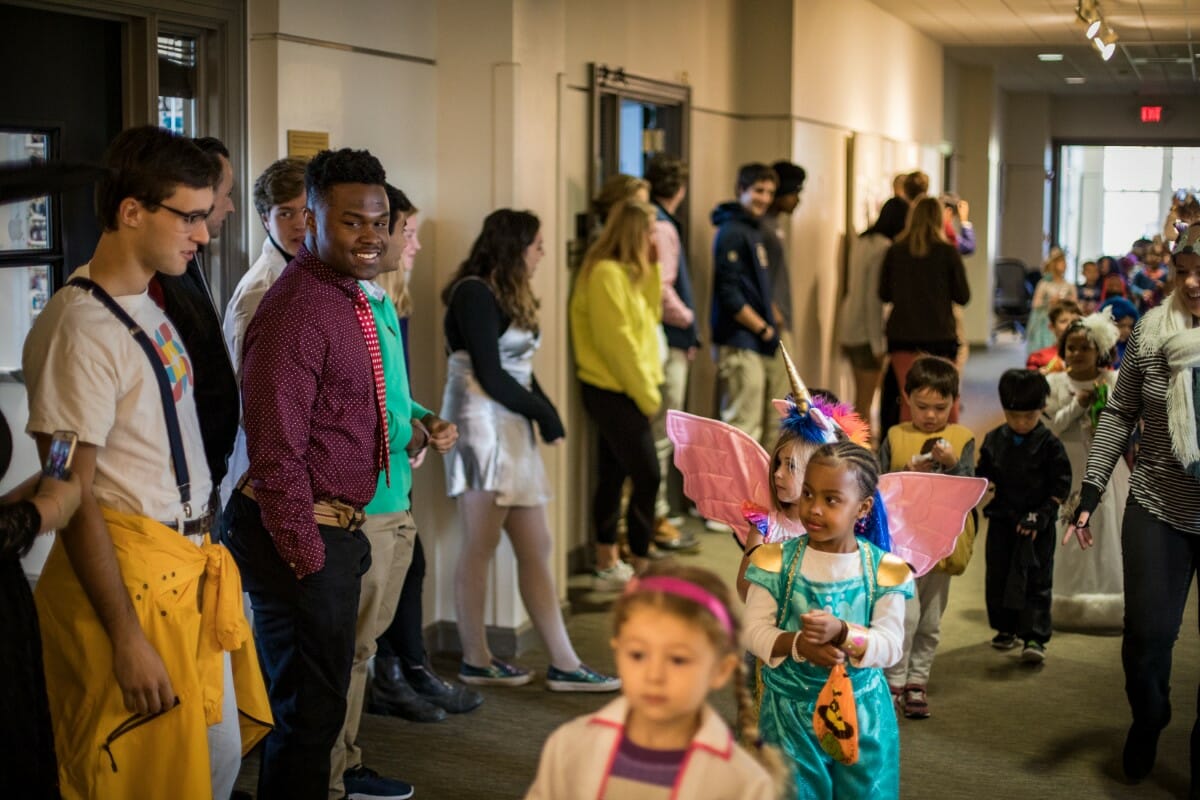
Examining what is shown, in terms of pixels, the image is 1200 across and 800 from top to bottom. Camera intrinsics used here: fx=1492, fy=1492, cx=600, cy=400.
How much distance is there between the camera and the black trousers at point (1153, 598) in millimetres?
3844

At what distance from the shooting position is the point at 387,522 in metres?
3.60

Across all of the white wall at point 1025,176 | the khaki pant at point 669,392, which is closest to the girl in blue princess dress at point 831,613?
the khaki pant at point 669,392

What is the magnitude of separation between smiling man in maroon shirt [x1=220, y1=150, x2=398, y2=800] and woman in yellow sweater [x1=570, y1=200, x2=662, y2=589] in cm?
258

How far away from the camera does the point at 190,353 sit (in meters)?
2.87

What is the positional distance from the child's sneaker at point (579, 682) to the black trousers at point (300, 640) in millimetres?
1650

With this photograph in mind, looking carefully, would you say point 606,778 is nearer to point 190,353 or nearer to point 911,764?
point 190,353

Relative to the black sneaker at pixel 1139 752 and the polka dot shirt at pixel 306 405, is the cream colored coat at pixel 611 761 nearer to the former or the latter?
the polka dot shirt at pixel 306 405

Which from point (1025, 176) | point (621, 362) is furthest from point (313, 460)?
point (1025, 176)

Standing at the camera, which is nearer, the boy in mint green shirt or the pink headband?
the pink headband

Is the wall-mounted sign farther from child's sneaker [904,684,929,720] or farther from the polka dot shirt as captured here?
child's sneaker [904,684,929,720]

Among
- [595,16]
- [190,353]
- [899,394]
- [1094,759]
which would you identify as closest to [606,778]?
[190,353]

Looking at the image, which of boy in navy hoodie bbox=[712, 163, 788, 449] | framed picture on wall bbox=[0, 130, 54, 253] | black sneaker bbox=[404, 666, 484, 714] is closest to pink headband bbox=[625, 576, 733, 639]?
framed picture on wall bbox=[0, 130, 54, 253]

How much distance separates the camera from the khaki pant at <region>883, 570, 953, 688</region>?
471 cm

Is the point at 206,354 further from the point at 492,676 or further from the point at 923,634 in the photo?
the point at 923,634
